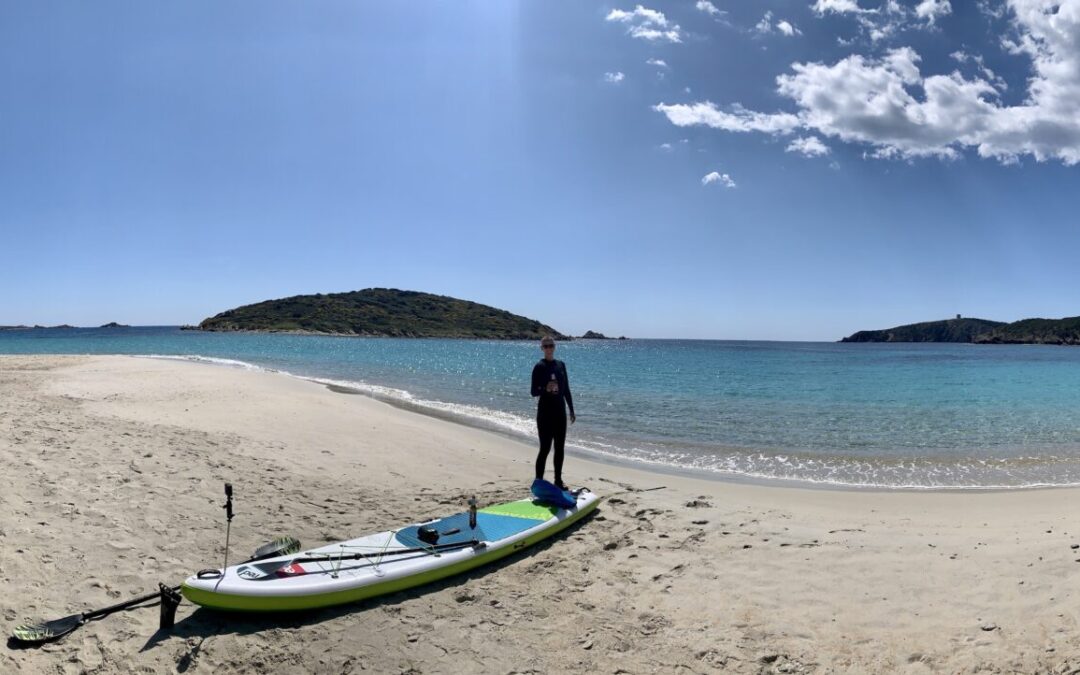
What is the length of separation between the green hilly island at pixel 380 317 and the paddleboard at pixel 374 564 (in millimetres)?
123891

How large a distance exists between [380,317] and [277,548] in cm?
14119

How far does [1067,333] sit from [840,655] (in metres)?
178

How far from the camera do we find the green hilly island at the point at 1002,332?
13775 cm

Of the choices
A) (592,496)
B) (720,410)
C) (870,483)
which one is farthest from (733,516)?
(720,410)

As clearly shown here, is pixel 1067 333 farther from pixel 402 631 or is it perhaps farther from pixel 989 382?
pixel 402 631

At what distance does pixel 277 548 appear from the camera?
5.81 meters

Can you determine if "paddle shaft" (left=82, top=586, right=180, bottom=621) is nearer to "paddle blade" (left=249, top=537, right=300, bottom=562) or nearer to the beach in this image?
the beach

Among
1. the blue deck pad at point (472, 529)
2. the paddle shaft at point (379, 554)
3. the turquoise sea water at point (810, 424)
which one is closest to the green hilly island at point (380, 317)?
the turquoise sea water at point (810, 424)

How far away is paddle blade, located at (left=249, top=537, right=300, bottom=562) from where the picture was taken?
560cm

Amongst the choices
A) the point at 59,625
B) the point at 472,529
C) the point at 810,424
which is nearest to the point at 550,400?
the point at 472,529

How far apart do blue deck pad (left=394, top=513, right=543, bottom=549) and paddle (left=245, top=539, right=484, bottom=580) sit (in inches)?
3.7

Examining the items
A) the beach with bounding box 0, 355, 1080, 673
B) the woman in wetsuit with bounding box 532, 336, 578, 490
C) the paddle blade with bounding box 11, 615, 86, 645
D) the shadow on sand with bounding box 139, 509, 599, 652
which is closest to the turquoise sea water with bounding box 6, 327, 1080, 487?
the beach with bounding box 0, 355, 1080, 673

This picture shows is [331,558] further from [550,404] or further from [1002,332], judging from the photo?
[1002,332]

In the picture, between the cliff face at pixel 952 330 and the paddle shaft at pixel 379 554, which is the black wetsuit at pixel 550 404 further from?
the cliff face at pixel 952 330
